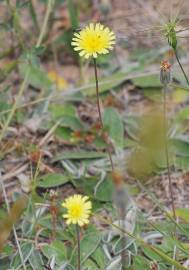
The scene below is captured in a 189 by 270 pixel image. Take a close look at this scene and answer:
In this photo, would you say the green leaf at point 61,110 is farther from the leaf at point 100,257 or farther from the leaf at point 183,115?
the leaf at point 100,257

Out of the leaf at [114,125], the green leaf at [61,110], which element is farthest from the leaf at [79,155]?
the green leaf at [61,110]

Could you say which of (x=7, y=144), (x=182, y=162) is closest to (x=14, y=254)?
(x=7, y=144)

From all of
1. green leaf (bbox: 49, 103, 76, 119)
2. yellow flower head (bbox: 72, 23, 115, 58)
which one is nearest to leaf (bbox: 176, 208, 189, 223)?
yellow flower head (bbox: 72, 23, 115, 58)

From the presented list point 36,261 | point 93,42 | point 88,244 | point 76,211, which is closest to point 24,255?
point 36,261

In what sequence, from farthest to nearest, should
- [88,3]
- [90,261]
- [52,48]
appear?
[88,3]
[52,48]
[90,261]

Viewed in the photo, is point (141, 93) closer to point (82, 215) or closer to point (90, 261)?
point (90, 261)

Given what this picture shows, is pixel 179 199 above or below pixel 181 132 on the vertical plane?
below
